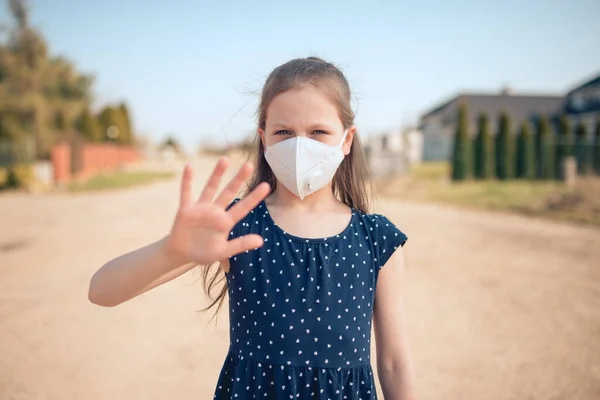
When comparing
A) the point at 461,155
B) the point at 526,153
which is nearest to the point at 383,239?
the point at 461,155

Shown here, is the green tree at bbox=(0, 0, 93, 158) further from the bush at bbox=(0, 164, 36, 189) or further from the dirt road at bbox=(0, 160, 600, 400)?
the dirt road at bbox=(0, 160, 600, 400)

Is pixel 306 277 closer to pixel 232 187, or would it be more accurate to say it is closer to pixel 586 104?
pixel 232 187

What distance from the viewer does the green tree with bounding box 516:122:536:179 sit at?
21719 millimetres

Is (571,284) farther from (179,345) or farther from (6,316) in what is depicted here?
(6,316)

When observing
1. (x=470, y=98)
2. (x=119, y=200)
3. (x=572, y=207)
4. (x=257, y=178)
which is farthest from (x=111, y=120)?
(x=257, y=178)

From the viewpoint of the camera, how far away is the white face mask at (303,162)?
1479 millimetres

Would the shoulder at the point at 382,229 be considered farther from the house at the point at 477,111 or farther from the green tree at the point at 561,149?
the house at the point at 477,111

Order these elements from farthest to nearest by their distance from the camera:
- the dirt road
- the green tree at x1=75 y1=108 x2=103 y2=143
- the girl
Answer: the green tree at x1=75 y1=108 x2=103 y2=143 < the dirt road < the girl

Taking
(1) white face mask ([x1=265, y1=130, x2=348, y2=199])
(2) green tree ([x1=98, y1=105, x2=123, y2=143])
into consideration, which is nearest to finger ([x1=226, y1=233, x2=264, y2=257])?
(1) white face mask ([x1=265, y1=130, x2=348, y2=199])

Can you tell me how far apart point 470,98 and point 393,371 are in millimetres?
43202

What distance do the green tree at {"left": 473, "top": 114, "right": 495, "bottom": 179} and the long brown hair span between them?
21.6 metres

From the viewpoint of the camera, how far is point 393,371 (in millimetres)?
1481

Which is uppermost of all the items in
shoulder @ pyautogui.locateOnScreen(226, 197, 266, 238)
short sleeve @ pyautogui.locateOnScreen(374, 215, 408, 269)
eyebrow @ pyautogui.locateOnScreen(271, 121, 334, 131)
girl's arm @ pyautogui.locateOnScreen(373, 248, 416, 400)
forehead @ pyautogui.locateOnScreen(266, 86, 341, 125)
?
forehead @ pyautogui.locateOnScreen(266, 86, 341, 125)

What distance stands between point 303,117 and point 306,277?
49 cm
